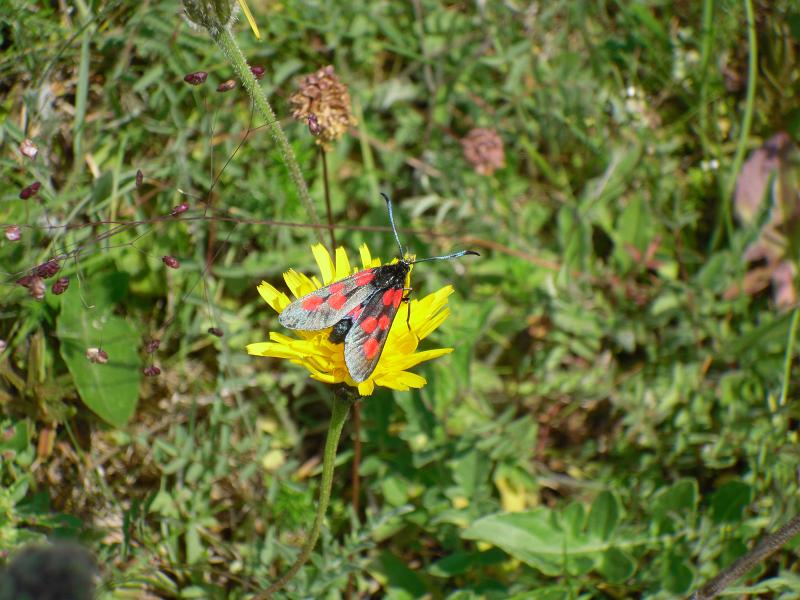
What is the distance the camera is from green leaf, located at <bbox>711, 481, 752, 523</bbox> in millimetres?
3541

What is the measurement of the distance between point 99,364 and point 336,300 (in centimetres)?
156

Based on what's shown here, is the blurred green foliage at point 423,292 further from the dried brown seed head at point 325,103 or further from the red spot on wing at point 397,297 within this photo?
the red spot on wing at point 397,297

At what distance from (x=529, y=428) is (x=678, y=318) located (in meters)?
1.22

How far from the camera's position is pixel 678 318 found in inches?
169

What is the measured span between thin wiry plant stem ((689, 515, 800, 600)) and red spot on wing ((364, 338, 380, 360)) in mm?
1400

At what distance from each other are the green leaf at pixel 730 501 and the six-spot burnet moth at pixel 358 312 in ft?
6.65

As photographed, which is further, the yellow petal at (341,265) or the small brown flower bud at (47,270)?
the yellow petal at (341,265)

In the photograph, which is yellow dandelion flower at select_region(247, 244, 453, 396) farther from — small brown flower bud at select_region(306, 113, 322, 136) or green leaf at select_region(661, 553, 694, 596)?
green leaf at select_region(661, 553, 694, 596)

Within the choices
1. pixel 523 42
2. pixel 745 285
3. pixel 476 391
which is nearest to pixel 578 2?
pixel 523 42

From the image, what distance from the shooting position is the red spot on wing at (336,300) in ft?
8.33

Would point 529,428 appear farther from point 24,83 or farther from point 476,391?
point 24,83

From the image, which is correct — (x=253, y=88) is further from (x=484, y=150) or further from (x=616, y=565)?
(x=616, y=565)

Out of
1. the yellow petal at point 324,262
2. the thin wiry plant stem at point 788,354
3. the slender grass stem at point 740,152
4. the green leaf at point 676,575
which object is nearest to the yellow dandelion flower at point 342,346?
the yellow petal at point 324,262

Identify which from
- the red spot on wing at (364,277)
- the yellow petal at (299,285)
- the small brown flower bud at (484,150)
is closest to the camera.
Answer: the red spot on wing at (364,277)
